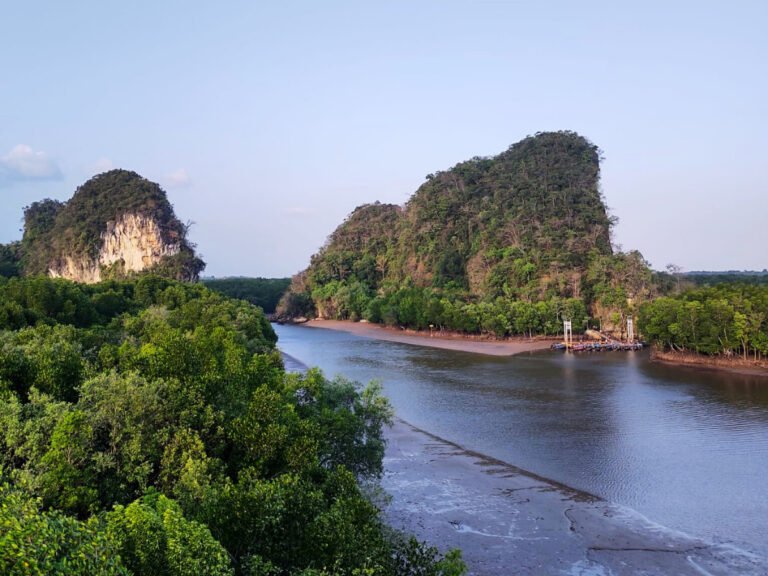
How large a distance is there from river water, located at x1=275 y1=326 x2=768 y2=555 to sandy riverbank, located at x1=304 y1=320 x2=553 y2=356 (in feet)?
23.1

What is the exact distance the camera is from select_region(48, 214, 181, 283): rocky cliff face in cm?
10219

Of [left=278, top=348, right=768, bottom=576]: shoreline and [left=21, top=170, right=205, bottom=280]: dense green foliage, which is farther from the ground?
[left=21, top=170, right=205, bottom=280]: dense green foliage

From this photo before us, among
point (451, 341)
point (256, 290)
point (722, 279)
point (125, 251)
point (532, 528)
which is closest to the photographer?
point (532, 528)

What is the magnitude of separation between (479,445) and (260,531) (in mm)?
17587

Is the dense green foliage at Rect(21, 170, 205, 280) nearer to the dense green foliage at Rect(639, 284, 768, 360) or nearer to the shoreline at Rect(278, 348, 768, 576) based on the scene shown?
the dense green foliage at Rect(639, 284, 768, 360)

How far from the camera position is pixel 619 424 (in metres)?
29.7

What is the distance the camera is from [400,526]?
17.7 meters

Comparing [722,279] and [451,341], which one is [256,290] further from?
[722,279]

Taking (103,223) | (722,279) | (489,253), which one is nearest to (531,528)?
(489,253)

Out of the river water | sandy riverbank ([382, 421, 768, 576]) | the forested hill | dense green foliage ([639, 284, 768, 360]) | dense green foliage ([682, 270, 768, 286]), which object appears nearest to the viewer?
sandy riverbank ([382, 421, 768, 576])

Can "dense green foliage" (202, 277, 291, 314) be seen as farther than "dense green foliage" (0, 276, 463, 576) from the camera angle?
Yes

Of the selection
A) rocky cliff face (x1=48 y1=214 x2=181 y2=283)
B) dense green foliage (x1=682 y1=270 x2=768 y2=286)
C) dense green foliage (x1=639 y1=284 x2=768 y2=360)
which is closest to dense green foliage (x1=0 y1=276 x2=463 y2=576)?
dense green foliage (x1=639 y1=284 x2=768 y2=360)

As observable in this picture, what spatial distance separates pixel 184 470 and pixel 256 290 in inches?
4641

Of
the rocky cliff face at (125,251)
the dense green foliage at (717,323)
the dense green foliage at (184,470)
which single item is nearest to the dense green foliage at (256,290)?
the rocky cliff face at (125,251)
